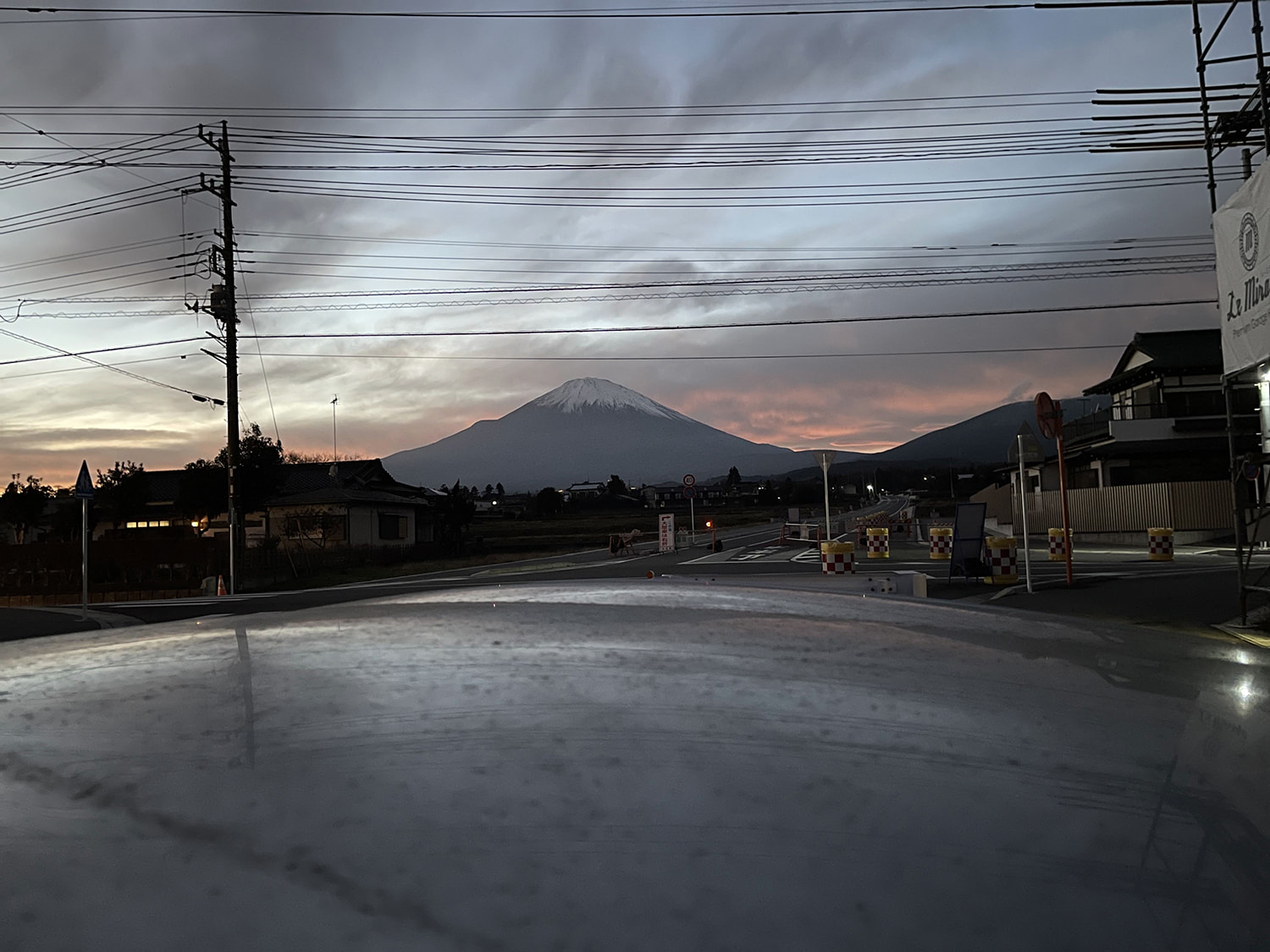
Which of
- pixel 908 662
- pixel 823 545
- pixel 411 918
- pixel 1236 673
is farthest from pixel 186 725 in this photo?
pixel 823 545

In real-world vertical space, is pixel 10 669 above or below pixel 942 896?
above

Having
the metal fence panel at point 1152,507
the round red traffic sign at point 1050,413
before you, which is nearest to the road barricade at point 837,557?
the round red traffic sign at point 1050,413

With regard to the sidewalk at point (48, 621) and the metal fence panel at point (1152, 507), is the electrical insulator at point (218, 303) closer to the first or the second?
the sidewalk at point (48, 621)

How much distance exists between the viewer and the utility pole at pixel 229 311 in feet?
77.1

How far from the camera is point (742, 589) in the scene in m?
1.87

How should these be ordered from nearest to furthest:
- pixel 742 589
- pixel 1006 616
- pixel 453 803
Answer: pixel 453 803, pixel 1006 616, pixel 742 589

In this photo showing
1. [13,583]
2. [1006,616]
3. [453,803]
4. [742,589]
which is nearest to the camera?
[453,803]

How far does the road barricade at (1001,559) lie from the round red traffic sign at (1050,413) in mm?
2142

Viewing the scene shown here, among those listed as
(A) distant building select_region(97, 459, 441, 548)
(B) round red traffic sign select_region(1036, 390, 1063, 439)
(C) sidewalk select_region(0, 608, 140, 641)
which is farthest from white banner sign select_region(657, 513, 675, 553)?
(C) sidewalk select_region(0, 608, 140, 641)

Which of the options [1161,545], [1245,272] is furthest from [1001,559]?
[1161,545]

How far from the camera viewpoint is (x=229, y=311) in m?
24.7

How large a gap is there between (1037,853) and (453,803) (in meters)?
0.45

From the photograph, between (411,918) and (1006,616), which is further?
(1006,616)

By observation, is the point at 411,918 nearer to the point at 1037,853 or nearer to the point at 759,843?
the point at 759,843
